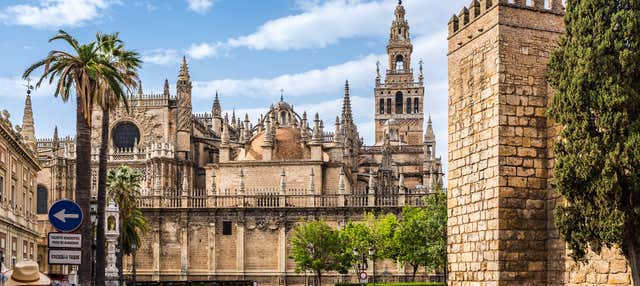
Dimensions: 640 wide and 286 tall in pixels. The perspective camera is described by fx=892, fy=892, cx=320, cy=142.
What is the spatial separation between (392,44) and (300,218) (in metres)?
53.5

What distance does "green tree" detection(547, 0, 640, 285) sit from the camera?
46.1 feet

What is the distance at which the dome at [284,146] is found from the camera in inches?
2498

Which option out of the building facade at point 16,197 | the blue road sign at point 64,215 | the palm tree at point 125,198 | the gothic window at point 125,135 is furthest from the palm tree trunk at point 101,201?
the gothic window at point 125,135

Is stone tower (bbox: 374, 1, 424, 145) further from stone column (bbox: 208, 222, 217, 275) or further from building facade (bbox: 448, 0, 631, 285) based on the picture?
building facade (bbox: 448, 0, 631, 285)

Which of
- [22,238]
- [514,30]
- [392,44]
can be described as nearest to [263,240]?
[22,238]

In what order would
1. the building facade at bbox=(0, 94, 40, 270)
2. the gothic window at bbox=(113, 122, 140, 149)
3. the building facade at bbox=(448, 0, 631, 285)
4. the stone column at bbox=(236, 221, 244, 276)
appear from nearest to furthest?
1. the building facade at bbox=(448, 0, 631, 285)
2. the building facade at bbox=(0, 94, 40, 270)
3. the stone column at bbox=(236, 221, 244, 276)
4. the gothic window at bbox=(113, 122, 140, 149)

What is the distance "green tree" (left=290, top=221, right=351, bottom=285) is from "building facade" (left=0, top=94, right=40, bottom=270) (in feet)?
52.0

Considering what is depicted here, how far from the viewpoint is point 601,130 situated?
14.4m

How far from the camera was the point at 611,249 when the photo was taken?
1485 cm

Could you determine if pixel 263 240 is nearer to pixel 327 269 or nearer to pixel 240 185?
pixel 240 185

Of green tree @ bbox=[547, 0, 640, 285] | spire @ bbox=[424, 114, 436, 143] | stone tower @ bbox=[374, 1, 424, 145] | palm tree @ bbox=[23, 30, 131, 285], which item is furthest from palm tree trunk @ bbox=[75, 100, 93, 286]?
stone tower @ bbox=[374, 1, 424, 145]

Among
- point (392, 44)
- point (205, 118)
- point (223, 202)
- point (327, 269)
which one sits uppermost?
point (392, 44)

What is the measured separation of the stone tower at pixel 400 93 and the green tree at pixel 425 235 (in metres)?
56.3

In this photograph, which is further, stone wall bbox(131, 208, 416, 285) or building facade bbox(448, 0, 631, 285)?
stone wall bbox(131, 208, 416, 285)
